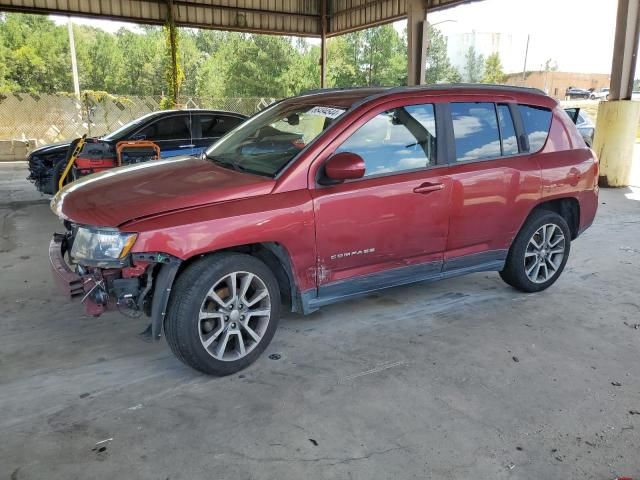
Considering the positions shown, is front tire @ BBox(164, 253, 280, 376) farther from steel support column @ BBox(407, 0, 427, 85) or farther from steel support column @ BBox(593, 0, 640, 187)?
steel support column @ BBox(407, 0, 427, 85)

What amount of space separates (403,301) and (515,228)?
45.3 inches

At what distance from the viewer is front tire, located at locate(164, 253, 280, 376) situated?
3.08 m

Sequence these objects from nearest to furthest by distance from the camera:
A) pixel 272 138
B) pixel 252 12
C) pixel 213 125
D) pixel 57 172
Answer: pixel 272 138, pixel 57 172, pixel 213 125, pixel 252 12

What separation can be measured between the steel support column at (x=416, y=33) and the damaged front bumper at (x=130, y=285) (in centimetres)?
1179

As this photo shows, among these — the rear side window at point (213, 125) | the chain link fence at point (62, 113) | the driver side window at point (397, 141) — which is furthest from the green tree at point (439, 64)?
the driver side window at point (397, 141)

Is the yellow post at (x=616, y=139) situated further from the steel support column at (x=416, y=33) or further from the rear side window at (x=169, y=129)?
the rear side window at (x=169, y=129)

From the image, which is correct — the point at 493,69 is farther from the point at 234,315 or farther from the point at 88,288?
the point at 88,288

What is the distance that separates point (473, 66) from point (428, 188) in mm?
69008

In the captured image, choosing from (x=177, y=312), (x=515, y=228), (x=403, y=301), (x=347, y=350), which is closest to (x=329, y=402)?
(x=347, y=350)

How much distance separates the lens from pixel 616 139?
1028cm

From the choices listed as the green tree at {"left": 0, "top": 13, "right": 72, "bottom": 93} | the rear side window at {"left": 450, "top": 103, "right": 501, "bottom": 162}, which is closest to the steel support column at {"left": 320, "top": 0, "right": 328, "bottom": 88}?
the rear side window at {"left": 450, "top": 103, "right": 501, "bottom": 162}

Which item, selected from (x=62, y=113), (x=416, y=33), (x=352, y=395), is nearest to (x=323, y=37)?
(x=416, y=33)

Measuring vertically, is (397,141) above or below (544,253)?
above

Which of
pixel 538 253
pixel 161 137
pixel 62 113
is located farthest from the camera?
pixel 62 113
